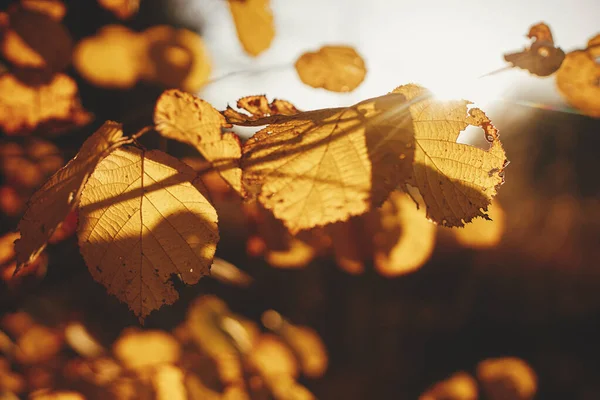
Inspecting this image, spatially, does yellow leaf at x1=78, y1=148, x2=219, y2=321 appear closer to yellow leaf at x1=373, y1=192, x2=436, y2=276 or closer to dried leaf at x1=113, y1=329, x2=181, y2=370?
yellow leaf at x1=373, y1=192, x2=436, y2=276

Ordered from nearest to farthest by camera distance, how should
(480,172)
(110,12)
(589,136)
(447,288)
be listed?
1. (480,172)
2. (110,12)
3. (447,288)
4. (589,136)

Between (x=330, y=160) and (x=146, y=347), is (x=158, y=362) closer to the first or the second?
(x=146, y=347)

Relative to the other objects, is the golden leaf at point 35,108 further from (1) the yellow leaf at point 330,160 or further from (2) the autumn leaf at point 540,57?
(2) the autumn leaf at point 540,57

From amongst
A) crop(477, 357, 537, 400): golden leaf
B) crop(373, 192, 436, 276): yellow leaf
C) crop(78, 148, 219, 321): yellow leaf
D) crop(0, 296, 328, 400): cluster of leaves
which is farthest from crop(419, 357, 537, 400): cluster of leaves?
crop(78, 148, 219, 321): yellow leaf

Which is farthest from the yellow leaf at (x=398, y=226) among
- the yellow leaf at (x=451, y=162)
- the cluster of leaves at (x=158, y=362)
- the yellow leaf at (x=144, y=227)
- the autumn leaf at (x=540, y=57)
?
the yellow leaf at (x=144, y=227)

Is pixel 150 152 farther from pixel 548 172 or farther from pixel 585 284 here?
pixel 548 172

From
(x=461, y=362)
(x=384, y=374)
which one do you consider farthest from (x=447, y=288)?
(x=384, y=374)
